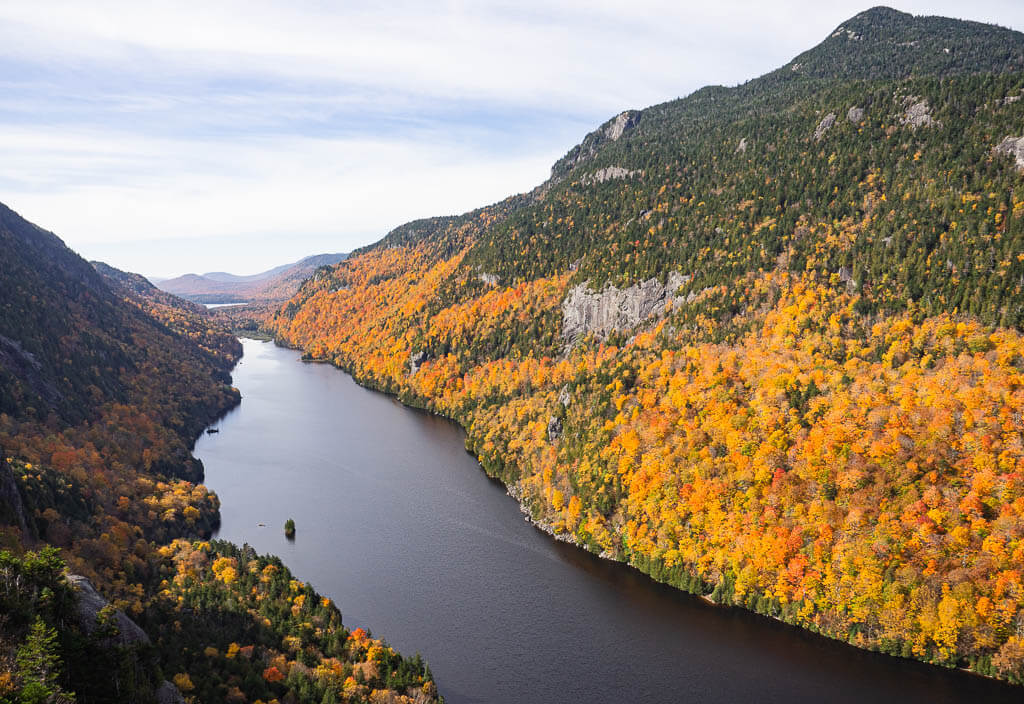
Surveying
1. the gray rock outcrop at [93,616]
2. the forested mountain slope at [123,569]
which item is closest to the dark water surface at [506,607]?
the forested mountain slope at [123,569]

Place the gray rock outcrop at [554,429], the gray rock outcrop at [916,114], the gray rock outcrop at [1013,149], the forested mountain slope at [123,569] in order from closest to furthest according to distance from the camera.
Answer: the forested mountain slope at [123,569] < the gray rock outcrop at [1013,149] < the gray rock outcrop at [554,429] < the gray rock outcrop at [916,114]

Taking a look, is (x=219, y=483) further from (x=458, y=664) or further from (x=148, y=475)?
(x=458, y=664)

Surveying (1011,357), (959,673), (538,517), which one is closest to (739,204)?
(1011,357)

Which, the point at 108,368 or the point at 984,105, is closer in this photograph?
the point at 984,105

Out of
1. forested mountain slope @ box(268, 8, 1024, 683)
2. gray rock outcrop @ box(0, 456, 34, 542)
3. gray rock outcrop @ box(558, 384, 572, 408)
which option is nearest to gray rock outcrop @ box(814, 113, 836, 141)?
forested mountain slope @ box(268, 8, 1024, 683)

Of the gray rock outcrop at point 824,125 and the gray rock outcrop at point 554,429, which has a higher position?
the gray rock outcrop at point 824,125

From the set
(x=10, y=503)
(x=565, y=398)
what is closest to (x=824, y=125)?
(x=565, y=398)

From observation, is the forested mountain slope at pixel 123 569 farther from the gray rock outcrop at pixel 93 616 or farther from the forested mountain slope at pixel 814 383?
the forested mountain slope at pixel 814 383
